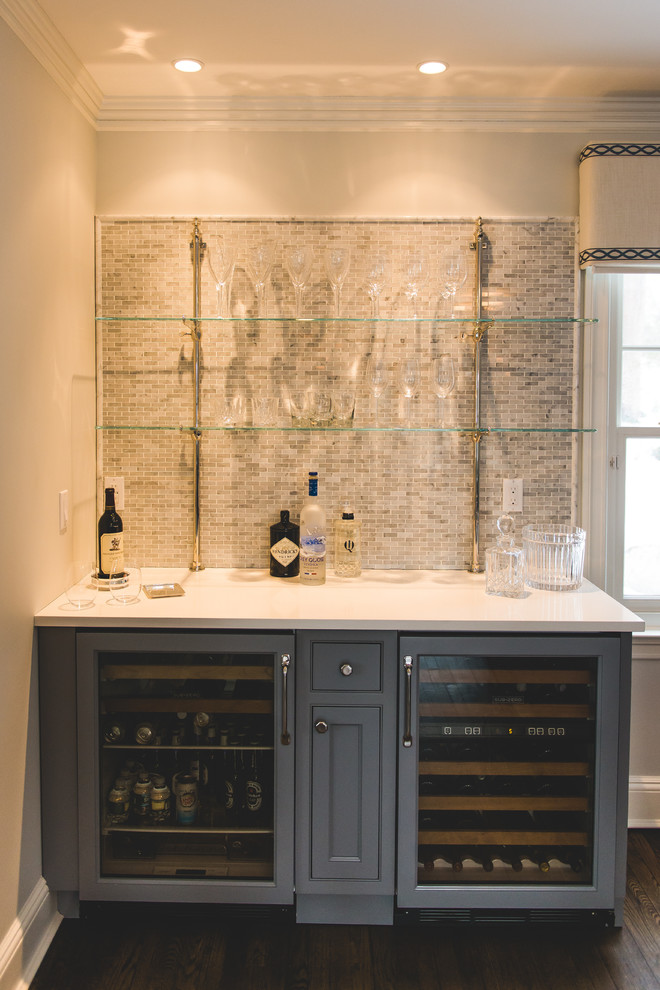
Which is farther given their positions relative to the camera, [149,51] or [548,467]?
[548,467]

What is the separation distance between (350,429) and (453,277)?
2.01 feet

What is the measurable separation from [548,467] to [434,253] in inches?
32.7

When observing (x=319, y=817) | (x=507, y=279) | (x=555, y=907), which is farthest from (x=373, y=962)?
(x=507, y=279)

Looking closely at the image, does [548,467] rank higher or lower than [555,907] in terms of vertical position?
higher

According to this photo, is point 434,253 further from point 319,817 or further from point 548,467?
point 319,817

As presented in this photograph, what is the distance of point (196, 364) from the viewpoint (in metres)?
2.77

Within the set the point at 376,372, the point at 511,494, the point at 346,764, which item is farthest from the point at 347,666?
the point at 376,372

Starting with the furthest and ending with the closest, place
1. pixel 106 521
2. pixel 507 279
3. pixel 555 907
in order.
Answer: pixel 507 279, pixel 106 521, pixel 555 907

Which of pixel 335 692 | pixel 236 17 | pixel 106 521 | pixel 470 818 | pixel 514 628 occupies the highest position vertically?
pixel 236 17

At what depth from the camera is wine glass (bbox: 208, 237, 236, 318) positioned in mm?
2670

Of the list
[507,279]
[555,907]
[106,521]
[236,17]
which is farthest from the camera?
[507,279]

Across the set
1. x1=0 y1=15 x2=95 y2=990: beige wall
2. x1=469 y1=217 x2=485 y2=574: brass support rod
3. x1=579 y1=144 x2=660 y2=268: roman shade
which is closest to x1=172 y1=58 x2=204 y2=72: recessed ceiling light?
x1=0 y1=15 x2=95 y2=990: beige wall

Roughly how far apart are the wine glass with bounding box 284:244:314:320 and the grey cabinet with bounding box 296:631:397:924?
112 centimetres

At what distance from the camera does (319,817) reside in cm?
226
